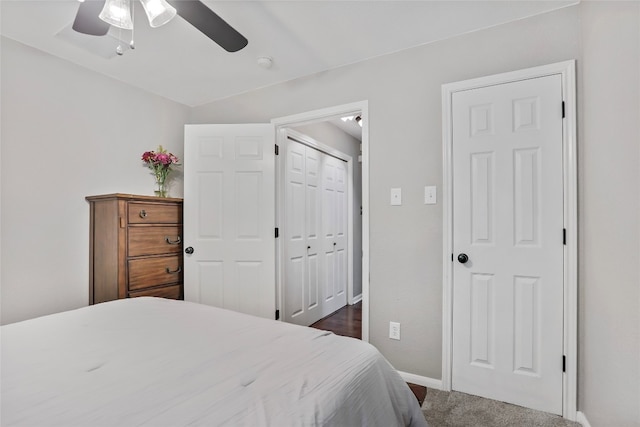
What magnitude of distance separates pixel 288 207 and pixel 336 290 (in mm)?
1554

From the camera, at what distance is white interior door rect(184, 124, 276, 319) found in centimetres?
281

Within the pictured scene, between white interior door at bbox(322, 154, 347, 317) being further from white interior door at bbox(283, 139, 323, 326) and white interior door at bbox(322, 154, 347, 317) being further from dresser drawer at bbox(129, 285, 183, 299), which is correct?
dresser drawer at bbox(129, 285, 183, 299)

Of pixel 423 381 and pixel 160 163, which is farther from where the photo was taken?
pixel 160 163

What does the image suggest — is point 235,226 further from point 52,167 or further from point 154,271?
point 52,167

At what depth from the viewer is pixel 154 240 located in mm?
2582

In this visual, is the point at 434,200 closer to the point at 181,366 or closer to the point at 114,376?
the point at 181,366

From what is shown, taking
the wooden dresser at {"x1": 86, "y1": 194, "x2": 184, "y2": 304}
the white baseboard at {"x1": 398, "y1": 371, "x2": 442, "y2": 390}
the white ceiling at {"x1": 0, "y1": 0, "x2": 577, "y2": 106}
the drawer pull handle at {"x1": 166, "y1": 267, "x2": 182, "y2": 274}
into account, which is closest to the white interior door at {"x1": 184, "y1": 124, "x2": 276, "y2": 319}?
the drawer pull handle at {"x1": 166, "y1": 267, "x2": 182, "y2": 274}

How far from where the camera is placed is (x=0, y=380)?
0.87 meters

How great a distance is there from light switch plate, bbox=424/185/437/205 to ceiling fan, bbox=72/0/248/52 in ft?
4.99

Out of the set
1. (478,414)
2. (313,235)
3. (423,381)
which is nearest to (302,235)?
(313,235)

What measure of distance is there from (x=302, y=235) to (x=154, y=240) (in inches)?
54.4

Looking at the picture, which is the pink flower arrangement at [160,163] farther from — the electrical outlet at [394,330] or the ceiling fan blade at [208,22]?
the electrical outlet at [394,330]

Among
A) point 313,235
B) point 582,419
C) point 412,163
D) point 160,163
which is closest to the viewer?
point 582,419

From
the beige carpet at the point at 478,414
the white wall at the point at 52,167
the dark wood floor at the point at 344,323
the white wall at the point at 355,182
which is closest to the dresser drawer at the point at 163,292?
the white wall at the point at 52,167
